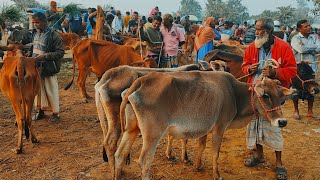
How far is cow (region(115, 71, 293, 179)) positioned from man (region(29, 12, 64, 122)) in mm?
2887

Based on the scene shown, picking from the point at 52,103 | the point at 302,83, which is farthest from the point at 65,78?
the point at 302,83

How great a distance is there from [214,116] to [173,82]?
0.73 meters

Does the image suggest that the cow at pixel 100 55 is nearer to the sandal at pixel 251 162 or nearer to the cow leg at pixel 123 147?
the sandal at pixel 251 162

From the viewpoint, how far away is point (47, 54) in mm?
6102

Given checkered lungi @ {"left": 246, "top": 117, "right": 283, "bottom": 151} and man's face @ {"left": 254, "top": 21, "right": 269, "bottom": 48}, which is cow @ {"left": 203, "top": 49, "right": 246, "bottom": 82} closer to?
checkered lungi @ {"left": 246, "top": 117, "right": 283, "bottom": 151}

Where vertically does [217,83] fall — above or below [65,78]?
above

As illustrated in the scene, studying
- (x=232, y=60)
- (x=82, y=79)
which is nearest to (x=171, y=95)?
(x=232, y=60)

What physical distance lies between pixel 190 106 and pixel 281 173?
5.92 feet

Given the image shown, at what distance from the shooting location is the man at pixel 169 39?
7656 mm

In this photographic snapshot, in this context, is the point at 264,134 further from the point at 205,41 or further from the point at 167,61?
the point at 205,41

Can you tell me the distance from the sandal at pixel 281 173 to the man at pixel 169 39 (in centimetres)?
381

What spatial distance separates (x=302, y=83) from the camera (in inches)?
292

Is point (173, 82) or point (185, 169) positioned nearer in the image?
point (173, 82)

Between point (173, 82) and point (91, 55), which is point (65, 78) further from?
point (173, 82)
